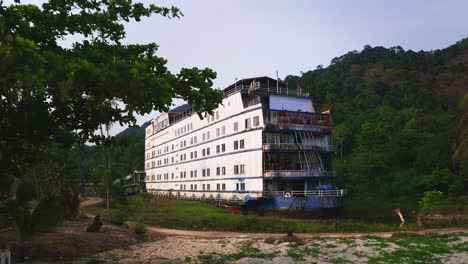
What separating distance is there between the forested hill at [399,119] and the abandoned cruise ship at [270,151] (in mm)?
18854

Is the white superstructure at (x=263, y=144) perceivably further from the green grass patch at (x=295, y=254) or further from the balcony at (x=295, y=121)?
the green grass patch at (x=295, y=254)

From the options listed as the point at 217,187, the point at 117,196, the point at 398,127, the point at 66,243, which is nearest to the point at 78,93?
the point at 66,243

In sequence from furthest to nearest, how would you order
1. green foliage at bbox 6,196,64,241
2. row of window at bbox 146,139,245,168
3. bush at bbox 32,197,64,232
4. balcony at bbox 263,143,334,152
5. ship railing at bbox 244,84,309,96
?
row of window at bbox 146,139,245,168 < ship railing at bbox 244,84,309,96 < balcony at bbox 263,143,334,152 < bush at bbox 32,197,64,232 < green foliage at bbox 6,196,64,241

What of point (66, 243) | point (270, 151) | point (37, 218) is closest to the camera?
point (37, 218)

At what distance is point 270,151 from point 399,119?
5256 centimetres

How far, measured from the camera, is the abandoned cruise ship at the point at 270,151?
3462 centimetres

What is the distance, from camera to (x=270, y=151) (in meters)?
35.2

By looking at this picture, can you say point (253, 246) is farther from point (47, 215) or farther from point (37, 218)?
point (37, 218)

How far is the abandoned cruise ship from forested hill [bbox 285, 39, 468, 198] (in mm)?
18854

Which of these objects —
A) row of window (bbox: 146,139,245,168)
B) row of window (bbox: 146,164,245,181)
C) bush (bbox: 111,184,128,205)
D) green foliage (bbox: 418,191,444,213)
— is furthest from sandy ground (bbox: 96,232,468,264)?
bush (bbox: 111,184,128,205)

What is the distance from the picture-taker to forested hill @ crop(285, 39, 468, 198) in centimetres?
5684

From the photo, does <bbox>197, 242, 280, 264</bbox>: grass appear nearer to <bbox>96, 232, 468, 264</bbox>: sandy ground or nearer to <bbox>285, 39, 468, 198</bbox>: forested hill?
<bbox>96, 232, 468, 264</bbox>: sandy ground

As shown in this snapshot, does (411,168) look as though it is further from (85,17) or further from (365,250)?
(85,17)

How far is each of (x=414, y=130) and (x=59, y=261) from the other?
229ft
